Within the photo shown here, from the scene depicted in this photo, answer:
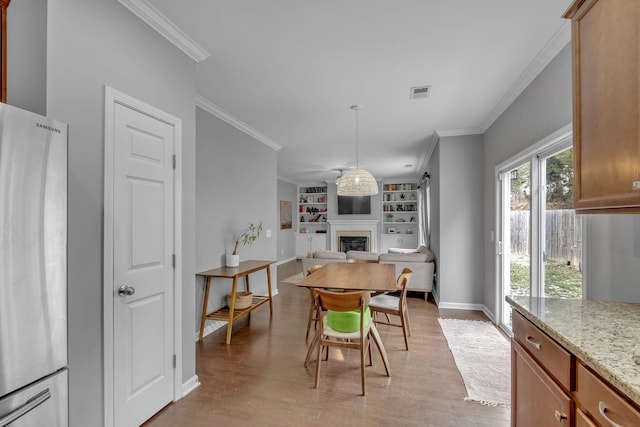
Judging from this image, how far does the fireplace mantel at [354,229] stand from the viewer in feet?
30.0

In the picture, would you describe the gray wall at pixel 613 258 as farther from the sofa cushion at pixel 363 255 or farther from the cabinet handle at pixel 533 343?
the sofa cushion at pixel 363 255

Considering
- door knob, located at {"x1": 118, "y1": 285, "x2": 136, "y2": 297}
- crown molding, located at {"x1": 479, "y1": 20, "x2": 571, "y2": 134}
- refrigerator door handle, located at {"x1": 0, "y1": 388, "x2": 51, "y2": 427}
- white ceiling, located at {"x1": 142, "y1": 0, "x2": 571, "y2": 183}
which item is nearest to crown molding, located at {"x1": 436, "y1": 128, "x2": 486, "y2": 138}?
white ceiling, located at {"x1": 142, "y1": 0, "x2": 571, "y2": 183}

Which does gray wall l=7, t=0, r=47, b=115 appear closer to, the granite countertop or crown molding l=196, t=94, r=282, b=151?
crown molding l=196, t=94, r=282, b=151

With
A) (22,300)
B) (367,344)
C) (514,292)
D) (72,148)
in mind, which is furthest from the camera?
(514,292)

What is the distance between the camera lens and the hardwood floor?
6.50 ft

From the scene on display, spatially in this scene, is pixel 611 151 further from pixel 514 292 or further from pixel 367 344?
pixel 514 292

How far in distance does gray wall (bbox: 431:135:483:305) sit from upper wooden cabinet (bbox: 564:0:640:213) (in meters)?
3.07

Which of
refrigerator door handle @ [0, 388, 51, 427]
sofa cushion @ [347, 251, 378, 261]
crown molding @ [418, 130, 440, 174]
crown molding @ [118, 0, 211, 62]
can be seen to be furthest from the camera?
sofa cushion @ [347, 251, 378, 261]

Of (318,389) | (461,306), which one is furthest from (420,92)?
(461,306)

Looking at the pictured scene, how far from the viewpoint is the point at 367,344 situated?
8.99ft

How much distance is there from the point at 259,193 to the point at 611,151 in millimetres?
4181

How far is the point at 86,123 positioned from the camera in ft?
5.17

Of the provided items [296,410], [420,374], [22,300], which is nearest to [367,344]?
[420,374]

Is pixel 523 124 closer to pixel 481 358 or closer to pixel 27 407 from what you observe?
pixel 481 358
